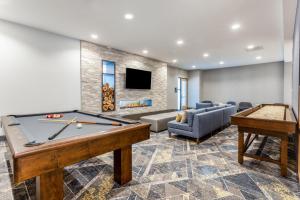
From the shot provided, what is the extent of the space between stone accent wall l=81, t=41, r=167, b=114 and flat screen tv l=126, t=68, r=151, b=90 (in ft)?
0.66

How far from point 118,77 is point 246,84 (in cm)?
755

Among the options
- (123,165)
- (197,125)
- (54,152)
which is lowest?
(123,165)

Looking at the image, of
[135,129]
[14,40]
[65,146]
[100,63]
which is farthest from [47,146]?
[100,63]

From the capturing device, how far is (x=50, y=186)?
152 cm

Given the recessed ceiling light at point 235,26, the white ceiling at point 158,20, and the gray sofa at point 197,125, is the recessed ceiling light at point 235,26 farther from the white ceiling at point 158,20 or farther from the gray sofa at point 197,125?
the gray sofa at point 197,125

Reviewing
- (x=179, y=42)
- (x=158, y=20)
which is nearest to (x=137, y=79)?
(x=179, y=42)

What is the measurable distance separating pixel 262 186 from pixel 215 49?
5.02m

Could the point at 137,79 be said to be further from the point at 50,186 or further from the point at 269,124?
the point at 50,186

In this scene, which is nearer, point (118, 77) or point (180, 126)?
point (180, 126)

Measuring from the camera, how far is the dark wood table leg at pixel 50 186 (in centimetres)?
148

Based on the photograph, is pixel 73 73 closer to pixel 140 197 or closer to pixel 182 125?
pixel 182 125

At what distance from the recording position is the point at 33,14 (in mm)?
3410

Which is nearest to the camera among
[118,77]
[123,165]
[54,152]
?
[54,152]

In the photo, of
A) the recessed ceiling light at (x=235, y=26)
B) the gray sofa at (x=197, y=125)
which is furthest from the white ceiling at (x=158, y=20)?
the gray sofa at (x=197, y=125)
